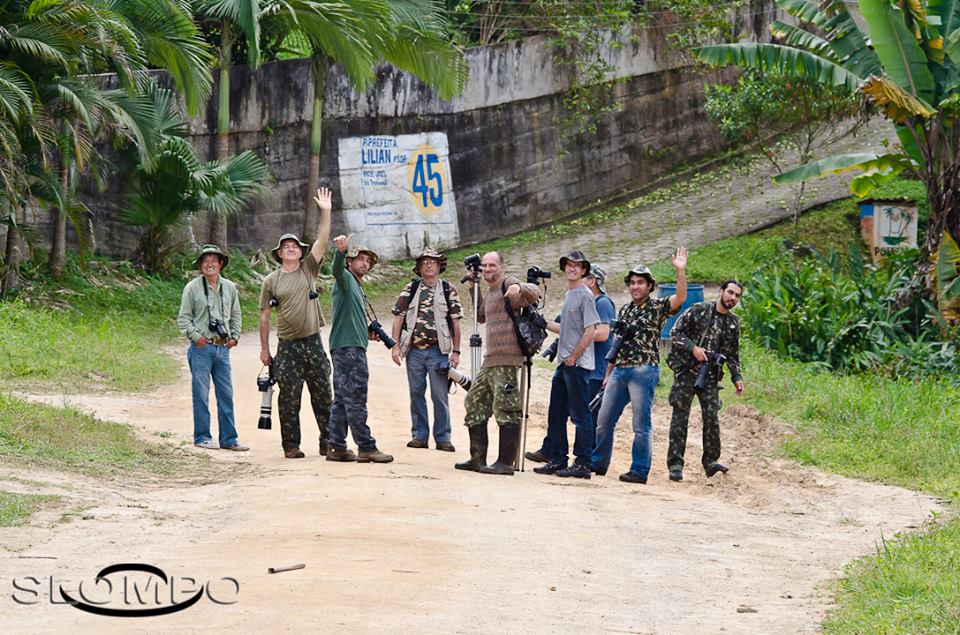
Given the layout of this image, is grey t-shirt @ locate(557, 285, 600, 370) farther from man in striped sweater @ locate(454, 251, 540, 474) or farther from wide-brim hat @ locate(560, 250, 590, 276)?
man in striped sweater @ locate(454, 251, 540, 474)

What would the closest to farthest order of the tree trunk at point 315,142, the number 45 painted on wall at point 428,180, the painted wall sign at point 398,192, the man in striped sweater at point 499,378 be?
the man in striped sweater at point 499,378, the tree trunk at point 315,142, the painted wall sign at point 398,192, the number 45 painted on wall at point 428,180

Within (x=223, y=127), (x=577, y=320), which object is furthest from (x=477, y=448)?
(x=223, y=127)

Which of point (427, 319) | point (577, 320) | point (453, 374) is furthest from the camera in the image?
point (427, 319)

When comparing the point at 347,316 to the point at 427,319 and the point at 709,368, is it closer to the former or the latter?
the point at 427,319

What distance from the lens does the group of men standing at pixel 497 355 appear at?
10.0m

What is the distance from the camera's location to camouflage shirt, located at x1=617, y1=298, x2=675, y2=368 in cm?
1026

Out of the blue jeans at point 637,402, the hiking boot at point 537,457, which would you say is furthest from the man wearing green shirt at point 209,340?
the blue jeans at point 637,402

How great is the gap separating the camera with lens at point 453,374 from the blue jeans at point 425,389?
0.04 m

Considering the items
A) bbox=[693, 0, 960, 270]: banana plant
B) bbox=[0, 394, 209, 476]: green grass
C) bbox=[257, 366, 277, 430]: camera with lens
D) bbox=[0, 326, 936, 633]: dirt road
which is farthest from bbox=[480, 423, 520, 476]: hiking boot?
bbox=[693, 0, 960, 270]: banana plant

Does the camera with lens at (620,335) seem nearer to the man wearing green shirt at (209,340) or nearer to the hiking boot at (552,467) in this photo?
the hiking boot at (552,467)

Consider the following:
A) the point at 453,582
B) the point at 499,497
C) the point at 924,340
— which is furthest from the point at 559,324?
the point at 924,340

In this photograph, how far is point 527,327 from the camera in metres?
9.97

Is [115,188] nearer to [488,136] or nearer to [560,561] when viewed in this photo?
[488,136]

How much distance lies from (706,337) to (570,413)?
1225 mm
